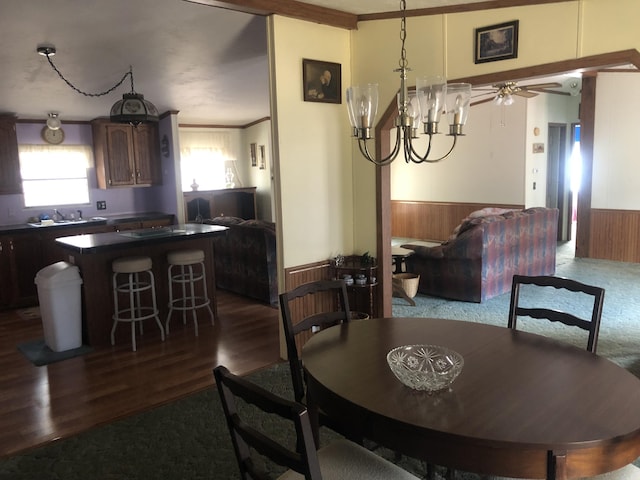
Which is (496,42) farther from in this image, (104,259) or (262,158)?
(262,158)

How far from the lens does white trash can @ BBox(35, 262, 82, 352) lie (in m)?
4.05

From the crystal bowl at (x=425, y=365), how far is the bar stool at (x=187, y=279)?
9.74 feet

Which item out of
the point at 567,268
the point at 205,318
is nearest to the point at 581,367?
the point at 205,318

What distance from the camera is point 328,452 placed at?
178cm

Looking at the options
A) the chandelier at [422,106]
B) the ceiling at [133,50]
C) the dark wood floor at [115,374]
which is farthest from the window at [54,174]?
the chandelier at [422,106]

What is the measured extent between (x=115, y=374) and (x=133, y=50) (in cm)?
248

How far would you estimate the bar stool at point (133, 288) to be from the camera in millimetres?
4168

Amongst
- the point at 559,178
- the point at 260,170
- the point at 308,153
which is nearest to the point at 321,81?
the point at 308,153

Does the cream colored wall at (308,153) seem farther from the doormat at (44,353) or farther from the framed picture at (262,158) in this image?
the framed picture at (262,158)

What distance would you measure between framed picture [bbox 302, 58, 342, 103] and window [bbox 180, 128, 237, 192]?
4.88 metres

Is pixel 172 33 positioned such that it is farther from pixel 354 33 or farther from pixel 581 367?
pixel 581 367

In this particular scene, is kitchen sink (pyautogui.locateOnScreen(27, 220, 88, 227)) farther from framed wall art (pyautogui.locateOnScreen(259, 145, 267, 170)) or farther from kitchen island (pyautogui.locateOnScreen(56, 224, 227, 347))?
framed wall art (pyautogui.locateOnScreen(259, 145, 267, 170))

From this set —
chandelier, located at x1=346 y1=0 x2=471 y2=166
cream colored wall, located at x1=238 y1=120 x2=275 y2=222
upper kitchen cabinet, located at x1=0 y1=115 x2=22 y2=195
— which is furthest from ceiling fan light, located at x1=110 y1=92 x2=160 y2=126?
cream colored wall, located at x1=238 y1=120 x2=275 y2=222

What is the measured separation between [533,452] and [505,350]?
2.11 feet
